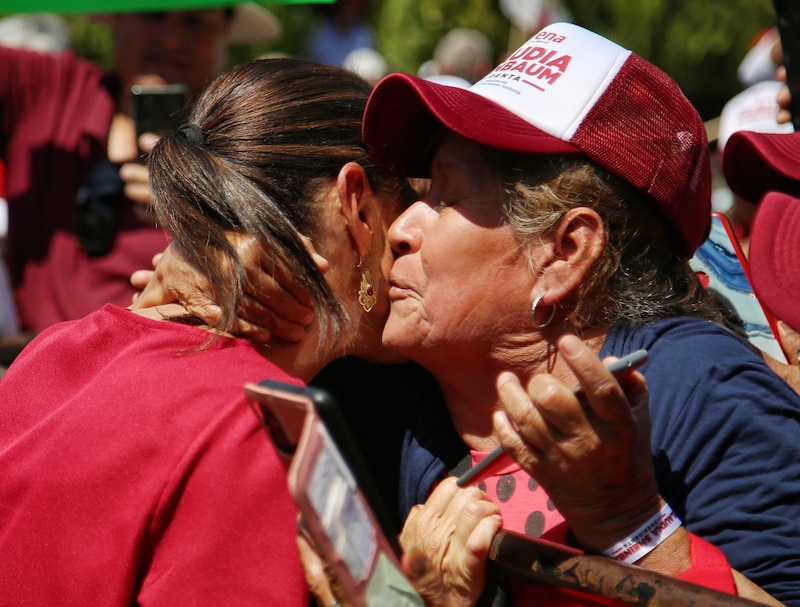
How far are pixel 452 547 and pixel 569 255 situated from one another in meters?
0.66

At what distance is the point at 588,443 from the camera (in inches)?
58.3

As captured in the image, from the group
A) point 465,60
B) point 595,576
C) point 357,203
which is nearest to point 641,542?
point 595,576

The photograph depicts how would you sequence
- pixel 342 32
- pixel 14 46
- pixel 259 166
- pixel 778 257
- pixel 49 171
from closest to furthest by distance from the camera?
pixel 259 166
pixel 778 257
pixel 49 171
pixel 14 46
pixel 342 32

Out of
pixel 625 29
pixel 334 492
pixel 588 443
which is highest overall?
pixel 334 492

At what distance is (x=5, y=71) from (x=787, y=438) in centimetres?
328

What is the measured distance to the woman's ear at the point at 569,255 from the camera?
1.95m

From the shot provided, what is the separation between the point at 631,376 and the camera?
1.51 meters

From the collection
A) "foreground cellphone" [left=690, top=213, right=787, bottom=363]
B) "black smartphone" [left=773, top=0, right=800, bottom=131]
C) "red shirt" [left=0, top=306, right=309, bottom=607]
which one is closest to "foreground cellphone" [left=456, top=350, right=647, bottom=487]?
"red shirt" [left=0, top=306, right=309, bottom=607]

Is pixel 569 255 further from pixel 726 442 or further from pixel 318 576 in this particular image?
pixel 318 576

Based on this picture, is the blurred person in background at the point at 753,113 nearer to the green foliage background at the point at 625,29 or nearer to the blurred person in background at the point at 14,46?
the blurred person in background at the point at 14,46

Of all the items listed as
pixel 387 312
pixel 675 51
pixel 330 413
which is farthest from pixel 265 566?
pixel 675 51

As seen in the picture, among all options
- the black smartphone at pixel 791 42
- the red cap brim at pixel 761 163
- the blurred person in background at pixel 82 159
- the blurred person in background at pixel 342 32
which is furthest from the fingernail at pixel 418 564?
the blurred person in background at pixel 342 32

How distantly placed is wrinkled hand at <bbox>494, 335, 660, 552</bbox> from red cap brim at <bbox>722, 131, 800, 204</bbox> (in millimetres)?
913

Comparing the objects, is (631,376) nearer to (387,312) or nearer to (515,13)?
(387,312)
